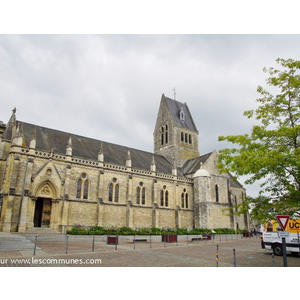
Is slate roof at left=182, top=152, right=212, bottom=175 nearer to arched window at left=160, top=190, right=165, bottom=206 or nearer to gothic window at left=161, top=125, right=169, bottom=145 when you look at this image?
gothic window at left=161, top=125, right=169, bottom=145

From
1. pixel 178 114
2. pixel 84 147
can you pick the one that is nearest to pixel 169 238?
pixel 84 147

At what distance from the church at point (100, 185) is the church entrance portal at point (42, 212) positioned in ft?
0.16

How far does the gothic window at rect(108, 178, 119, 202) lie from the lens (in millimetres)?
31016

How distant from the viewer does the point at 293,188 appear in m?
11.3

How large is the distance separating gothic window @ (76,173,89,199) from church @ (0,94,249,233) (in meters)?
0.11

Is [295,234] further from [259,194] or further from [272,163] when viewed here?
[272,163]

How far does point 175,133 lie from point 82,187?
23100 millimetres

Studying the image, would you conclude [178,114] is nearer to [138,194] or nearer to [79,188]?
[138,194]

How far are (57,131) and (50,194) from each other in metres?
9.85

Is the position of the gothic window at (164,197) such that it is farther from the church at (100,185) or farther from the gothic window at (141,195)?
the gothic window at (141,195)

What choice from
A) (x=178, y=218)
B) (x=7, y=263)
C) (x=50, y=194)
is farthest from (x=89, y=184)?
(x=7, y=263)

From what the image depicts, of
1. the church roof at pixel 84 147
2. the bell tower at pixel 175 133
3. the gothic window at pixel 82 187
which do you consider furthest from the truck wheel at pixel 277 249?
the bell tower at pixel 175 133

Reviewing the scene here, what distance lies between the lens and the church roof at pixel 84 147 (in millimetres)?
28969

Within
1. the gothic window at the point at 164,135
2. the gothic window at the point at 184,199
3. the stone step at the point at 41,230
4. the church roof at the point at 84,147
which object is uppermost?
the gothic window at the point at 164,135
